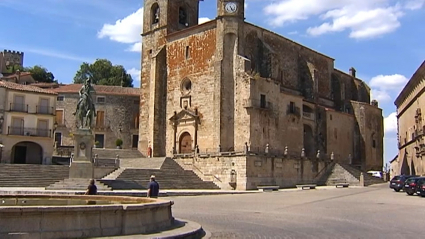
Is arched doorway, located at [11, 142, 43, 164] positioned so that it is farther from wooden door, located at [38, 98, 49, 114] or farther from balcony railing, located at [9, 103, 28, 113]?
balcony railing, located at [9, 103, 28, 113]

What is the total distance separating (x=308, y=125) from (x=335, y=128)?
15.3ft

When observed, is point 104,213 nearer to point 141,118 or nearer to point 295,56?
point 141,118

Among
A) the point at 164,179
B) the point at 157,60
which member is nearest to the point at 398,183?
the point at 164,179

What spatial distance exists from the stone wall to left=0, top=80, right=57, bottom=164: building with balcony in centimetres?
793

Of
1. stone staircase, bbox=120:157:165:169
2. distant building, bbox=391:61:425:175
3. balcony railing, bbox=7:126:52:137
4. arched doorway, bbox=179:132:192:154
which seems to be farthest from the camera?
distant building, bbox=391:61:425:175

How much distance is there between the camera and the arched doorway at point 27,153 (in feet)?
129

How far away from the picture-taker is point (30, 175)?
29.2 metres

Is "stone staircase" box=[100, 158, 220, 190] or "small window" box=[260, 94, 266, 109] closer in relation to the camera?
"stone staircase" box=[100, 158, 220, 190]

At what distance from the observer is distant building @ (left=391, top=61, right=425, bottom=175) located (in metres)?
40.3

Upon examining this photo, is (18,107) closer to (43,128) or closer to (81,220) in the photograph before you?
(43,128)

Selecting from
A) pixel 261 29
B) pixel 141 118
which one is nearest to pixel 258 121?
pixel 261 29

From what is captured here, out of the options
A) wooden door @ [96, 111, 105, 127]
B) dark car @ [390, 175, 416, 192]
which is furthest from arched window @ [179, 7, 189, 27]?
dark car @ [390, 175, 416, 192]

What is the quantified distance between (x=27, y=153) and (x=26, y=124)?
105 inches

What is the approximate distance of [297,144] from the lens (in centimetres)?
4147
